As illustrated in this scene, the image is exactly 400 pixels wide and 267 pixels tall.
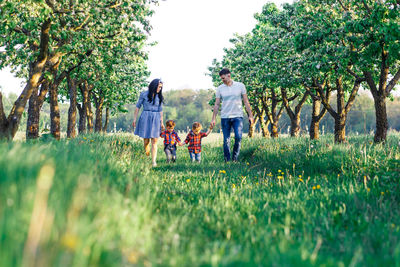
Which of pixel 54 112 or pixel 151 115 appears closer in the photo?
pixel 151 115

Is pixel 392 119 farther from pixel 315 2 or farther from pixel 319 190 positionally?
pixel 319 190

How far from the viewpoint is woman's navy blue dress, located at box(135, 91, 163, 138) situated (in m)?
8.18

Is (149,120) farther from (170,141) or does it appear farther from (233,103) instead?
(233,103)

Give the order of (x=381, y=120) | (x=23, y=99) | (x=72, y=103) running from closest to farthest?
(x=23, y=99) < (x=381, y=120) < (x=72, y=103)

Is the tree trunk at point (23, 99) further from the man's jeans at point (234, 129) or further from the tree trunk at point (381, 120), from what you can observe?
the tree trunk at point (381, 120)

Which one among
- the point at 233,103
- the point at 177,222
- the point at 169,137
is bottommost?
the point at 177,222

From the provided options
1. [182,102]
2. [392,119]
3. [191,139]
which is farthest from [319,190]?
[182,102]

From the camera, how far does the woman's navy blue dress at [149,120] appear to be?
818cm

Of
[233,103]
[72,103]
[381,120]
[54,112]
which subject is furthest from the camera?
[72,103]

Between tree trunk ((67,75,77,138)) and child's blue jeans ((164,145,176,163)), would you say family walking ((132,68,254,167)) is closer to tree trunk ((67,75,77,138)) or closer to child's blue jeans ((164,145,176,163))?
child's blue jeans ((164,145,176,163))

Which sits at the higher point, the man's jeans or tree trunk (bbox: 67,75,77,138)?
tree trunk (bbox: 67,75,77,138)

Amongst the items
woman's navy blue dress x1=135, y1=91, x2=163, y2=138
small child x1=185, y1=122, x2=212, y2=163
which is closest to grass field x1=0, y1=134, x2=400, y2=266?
woman's navy blue dress x1=135, y1=91, x2=163, y2=138

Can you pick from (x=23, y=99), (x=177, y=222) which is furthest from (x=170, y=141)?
(x=177, y=222)

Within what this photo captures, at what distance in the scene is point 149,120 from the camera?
820 centimetres
